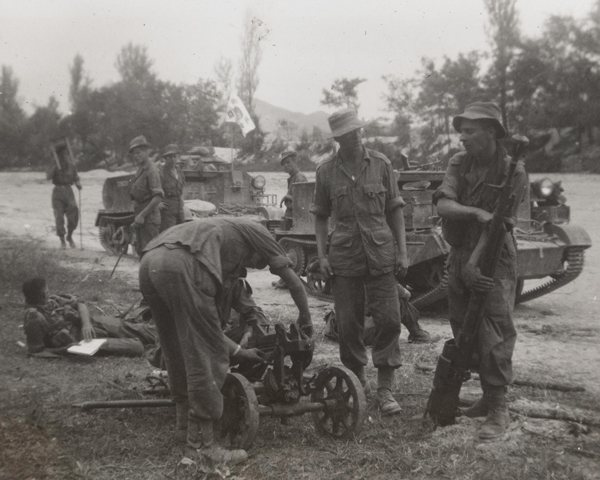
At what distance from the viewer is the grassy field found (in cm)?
387

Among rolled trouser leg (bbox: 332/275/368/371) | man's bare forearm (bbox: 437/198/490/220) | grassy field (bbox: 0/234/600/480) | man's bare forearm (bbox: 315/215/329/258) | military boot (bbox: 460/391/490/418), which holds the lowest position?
grassy field (bbox: 0/234/600/480)

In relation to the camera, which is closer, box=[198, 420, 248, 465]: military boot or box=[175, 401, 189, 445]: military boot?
box=[198, 420, 248, 465]: military boot

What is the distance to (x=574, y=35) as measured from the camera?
17.0 meters

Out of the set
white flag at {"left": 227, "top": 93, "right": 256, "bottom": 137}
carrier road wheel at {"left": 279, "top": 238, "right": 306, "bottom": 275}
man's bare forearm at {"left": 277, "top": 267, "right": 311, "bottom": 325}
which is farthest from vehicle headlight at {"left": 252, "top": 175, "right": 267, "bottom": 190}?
man's bare forearm at {"left": 277, "top": 267, "right": 311, "bottom": 325}

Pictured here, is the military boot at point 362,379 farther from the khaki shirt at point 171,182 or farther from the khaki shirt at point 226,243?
the khaki shirt at point 171,182

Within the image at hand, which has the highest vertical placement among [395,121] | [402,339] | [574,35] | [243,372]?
[574,35]

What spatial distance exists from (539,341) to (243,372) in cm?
399

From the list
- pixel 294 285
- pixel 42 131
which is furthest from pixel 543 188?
pixel 42 131

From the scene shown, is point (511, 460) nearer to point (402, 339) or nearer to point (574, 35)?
point (402, 339)

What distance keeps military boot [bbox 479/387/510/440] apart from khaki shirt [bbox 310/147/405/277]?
43.1 inches

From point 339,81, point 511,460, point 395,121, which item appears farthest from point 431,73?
point 511,460

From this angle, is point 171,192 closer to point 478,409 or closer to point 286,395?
point 286,395

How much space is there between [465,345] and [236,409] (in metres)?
1.41

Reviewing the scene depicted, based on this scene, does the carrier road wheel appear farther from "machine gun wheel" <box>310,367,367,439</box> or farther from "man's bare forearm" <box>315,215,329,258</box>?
"machine gun wheel" <box>310,367,367,439</box>
